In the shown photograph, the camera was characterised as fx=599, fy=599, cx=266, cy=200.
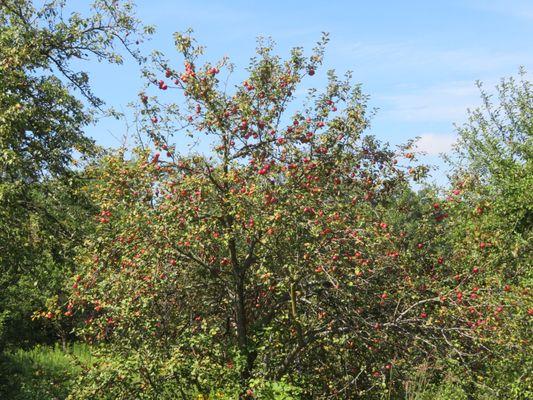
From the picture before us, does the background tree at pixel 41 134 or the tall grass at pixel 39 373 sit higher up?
the background tree at pixel 41 134

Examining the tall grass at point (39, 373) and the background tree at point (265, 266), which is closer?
the background tree at point (265, 266)

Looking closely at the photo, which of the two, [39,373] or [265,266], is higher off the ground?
[265,266]

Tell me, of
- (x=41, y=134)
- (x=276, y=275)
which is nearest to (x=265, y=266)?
(x=276, y=275)

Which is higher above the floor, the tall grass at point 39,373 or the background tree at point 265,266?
the background tree at point 265,266

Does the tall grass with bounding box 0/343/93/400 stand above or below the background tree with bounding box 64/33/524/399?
below

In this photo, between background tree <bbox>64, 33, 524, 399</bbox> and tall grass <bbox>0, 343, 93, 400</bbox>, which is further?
tall grass <bbox>0, 343, 93, 400</bbox>

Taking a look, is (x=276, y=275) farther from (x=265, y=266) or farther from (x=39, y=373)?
(x=39, y=373)

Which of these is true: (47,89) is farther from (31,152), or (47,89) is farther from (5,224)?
(5,224)

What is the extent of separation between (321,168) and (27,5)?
8285 millimetres

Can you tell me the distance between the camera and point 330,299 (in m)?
6.63

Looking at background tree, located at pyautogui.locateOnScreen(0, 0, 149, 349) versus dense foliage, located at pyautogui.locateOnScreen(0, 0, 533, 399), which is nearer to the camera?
dense foliage, located at pyautogui.locateOnScreen(0, 0, 533, 399)

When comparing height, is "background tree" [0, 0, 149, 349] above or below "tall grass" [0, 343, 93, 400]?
above

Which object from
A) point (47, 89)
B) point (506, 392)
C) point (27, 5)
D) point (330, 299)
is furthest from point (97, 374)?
point (27, 5)

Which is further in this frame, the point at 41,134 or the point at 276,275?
the point at 41,134
